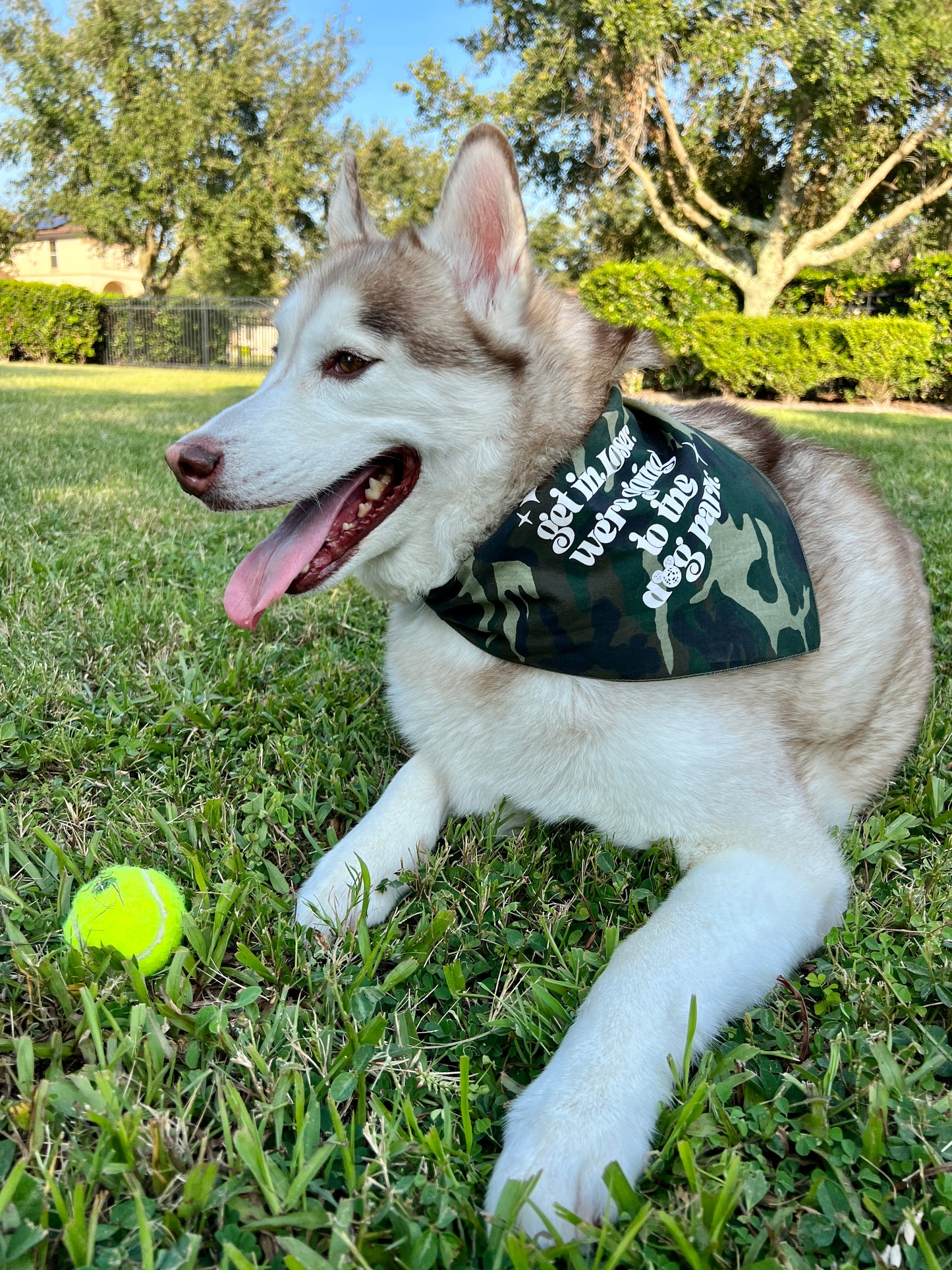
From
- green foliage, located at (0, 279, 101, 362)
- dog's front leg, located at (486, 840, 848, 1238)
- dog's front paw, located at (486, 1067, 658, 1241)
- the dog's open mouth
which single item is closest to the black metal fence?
green foliage, located at (0, 279, 101, 362)

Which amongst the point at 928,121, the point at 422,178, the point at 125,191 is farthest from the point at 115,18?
the point at 928,121

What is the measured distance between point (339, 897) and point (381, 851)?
0.18 meters

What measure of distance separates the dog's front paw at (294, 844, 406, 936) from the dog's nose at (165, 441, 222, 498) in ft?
3.41

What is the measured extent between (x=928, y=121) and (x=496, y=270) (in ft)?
72.2

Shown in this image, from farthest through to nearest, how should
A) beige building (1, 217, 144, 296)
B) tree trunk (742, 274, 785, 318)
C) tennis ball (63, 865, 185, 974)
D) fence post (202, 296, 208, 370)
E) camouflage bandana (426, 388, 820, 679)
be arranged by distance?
beige building (1, 217, 144, 296), fence post (202, 296, 208, 370), tree trunk (742, 274, 785, 318), camouflage bandana (426, 388, 820, 679), tennis ball (63, 865, 185, 974)

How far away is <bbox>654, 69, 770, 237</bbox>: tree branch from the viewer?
1959 centimetres

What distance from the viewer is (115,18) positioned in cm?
3036

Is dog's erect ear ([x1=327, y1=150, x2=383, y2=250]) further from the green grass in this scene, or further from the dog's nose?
the green grass

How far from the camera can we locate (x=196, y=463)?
2.24 meters

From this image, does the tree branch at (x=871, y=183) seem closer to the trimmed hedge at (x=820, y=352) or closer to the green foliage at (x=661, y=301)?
the green foliage at (x=661, y=301)

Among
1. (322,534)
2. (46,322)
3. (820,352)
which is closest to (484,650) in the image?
(322,534)

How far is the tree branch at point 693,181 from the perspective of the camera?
771 inches

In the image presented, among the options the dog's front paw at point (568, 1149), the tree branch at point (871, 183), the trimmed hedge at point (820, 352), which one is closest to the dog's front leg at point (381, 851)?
the dog's front paw at point (568, 1149)

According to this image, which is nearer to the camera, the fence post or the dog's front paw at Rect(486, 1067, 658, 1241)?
the dog's front paw at Rect(486, 1067, 658, 1241)
